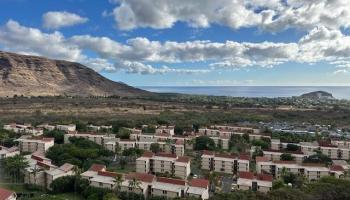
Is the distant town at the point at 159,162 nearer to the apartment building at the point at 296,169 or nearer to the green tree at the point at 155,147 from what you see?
the apartment building at the point at 296,169

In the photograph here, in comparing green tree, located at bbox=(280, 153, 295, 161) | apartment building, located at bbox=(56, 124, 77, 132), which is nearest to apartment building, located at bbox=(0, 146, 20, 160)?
apartment building, located at bbox=(56, 124, 77, 132)

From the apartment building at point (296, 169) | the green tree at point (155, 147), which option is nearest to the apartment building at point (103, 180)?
the green tree at point (155, 147)

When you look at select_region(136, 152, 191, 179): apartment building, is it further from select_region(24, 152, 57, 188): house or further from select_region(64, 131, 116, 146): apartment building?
select_region(64, 131, 116, 146): apartment building

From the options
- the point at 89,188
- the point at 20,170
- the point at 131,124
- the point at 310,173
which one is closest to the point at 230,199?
the point at 89,188

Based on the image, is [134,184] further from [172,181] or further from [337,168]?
[337,168]

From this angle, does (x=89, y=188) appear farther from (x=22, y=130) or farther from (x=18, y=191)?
(x=22, y=130)

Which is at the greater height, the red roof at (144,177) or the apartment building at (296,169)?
the red roof at (144,177)

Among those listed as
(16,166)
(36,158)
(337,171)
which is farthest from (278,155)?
(16,166)
